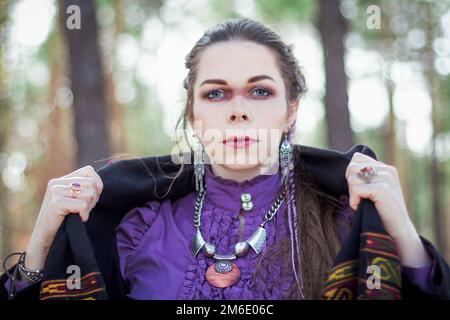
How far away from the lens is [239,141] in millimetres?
2490

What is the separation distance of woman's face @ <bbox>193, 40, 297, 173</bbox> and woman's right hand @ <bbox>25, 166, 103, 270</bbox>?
650 mm

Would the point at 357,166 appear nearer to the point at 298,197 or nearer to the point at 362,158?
the point at 362,158

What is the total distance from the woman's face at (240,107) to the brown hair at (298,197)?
90mm

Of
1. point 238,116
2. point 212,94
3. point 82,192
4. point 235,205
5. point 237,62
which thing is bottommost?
point 235,205

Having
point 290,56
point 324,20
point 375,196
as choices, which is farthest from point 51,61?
point 375,196

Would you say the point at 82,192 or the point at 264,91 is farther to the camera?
the point at 264,91

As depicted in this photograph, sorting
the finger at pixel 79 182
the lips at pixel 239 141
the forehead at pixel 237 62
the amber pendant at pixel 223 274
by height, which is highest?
the forehead at pixel 237 62

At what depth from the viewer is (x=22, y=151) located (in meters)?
16.4

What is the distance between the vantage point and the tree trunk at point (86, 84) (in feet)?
18.7

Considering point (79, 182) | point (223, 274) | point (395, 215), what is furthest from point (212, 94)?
point (395, 215)

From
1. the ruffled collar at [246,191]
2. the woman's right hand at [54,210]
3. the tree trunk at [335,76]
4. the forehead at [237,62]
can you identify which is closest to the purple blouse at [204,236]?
the ruffled collar at [246,191]

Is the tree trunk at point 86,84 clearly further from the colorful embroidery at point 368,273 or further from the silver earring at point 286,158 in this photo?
the colorful embroidery at point 368,273

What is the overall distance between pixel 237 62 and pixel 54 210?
1.14m

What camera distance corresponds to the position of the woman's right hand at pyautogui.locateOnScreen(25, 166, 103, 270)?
7.59 ft
